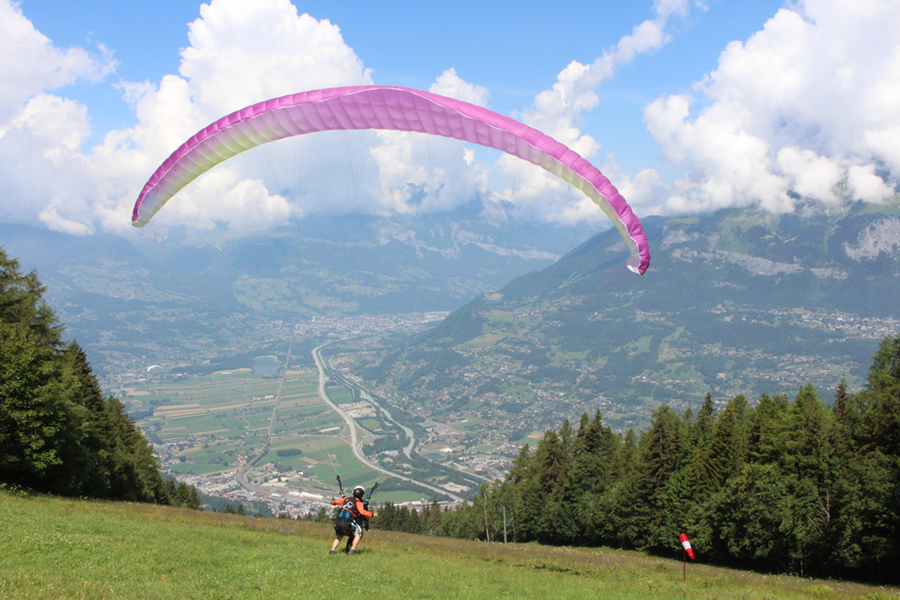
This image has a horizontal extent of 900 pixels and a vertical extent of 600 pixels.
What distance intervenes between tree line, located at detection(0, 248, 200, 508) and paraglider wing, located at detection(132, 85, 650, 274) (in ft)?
30.4

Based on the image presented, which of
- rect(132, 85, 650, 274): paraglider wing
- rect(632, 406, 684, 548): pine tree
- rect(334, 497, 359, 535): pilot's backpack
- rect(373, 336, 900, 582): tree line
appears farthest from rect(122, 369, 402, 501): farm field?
rect(334, 497, 359, 535): pilot's backpack

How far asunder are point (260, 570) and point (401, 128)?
11554 mm

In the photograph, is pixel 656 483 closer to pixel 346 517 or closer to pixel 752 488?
pixel 752 488

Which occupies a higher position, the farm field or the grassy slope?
the grassy slope

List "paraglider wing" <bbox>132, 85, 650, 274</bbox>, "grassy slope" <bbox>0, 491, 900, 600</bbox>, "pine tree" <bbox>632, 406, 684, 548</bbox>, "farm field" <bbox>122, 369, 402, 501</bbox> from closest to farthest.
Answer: "grassy slope" <bbox>0, 491, 900, 600</bbox>, "paraglider wing" <bbox>132, 85, 650, 274</bbox>, "pine tree" <bbox>632, 406, 684, 548</bbox>, "farm field" <bbox>122, 369, 402, 501</bbox>

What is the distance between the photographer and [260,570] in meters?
8.64

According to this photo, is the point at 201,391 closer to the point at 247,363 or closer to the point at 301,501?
the point at 247,363

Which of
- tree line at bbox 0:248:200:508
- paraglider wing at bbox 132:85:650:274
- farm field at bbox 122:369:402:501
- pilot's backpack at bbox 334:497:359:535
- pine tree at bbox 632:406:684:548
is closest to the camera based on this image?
pilot's backpack at bbox 334:497:359:535

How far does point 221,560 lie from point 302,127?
11254 mm

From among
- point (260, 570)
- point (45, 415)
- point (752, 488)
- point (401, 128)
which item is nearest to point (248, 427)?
point (45, 415)

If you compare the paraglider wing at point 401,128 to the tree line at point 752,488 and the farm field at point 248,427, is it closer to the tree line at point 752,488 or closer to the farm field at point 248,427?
the tree line at point 752,488

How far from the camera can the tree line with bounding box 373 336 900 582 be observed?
17.5m

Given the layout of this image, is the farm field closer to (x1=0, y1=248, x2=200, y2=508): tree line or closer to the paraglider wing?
(x1=0, y1=248, x2=200, y2=508): tree line

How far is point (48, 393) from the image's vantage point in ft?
56.7
